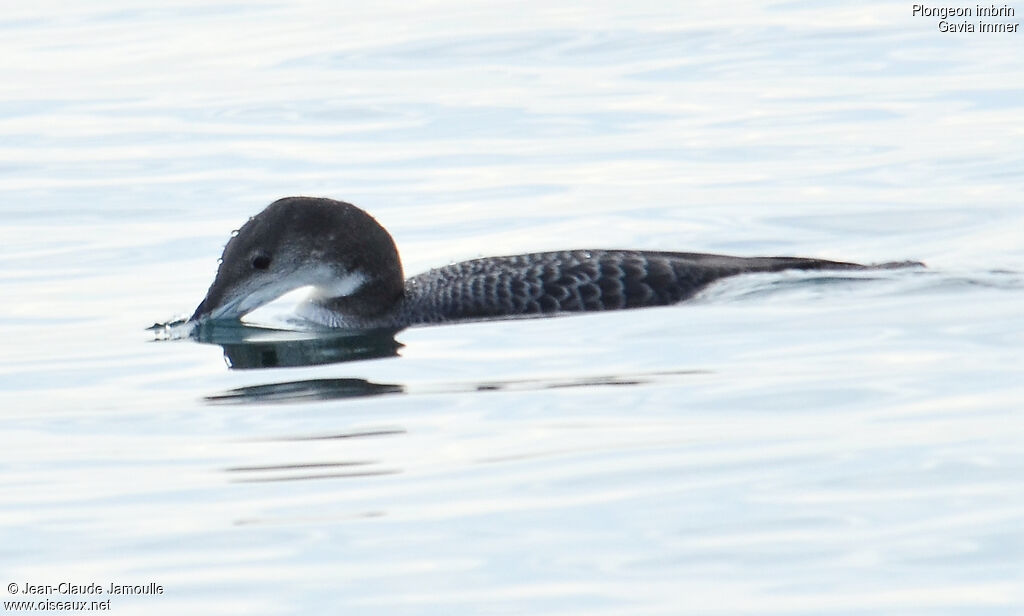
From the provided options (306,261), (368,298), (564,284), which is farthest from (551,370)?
(306,261)

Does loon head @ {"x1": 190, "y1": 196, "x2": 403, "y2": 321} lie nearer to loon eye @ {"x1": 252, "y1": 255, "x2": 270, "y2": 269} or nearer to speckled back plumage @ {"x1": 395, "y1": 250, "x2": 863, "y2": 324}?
loon eye @ {"x1": 252, "y1": 255, "x2": 270, "y2": 269}

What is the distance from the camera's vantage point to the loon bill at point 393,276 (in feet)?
28.9

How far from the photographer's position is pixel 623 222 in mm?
12047

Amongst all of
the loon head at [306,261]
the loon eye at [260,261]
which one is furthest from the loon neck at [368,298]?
the loon eye at [260,261]

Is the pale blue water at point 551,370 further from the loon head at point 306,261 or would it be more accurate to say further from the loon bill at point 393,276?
the loon head at point 306,261

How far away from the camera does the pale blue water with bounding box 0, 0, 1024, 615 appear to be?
532 cm

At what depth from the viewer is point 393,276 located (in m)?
9.25

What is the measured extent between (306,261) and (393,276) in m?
0.40

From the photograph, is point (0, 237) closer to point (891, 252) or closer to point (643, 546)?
point (891, 252)

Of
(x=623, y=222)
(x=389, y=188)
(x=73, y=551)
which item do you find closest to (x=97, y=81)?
(x=389, y=188)

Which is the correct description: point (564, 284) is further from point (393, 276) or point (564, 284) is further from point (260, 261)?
point (260, 261)

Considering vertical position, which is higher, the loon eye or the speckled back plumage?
the loon eye

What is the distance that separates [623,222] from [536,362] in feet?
13.8

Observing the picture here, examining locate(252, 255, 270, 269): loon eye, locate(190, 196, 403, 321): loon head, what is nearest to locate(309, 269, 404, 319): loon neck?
locate(190, 196, 403, 321): loon head
